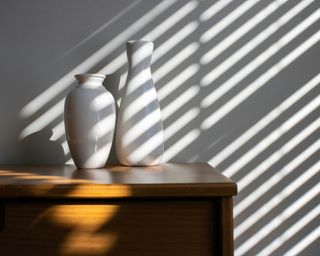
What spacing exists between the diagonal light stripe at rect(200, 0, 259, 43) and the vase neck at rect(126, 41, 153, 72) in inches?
8.7

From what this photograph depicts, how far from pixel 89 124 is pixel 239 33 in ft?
1.84

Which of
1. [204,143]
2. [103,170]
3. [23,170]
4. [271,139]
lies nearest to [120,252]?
[103,170]

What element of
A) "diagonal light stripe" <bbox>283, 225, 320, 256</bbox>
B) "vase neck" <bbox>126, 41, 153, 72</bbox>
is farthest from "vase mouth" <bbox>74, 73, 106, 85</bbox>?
"diagonal light stripe" <bbox>283, 225, 320, 256</bbox>

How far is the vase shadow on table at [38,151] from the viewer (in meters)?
1.23

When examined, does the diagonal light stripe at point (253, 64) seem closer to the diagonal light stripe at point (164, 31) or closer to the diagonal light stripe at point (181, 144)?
the diagonal light stripe at point (181, 144)

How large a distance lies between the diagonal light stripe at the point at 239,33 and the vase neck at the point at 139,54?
211 millimetres

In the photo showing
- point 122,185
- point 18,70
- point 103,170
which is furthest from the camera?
point 18,70

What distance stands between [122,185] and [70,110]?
34 cm

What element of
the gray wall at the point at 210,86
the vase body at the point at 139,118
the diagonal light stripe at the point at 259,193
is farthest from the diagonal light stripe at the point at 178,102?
the diagonal light stripe at the point at 259,193

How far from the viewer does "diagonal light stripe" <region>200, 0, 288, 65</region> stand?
4.12 feet

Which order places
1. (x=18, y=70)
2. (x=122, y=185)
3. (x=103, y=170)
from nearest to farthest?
1. (x=122, y=185)
2. (x=103, y=170)
3. (x=18, y=70)

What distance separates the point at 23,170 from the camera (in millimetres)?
1030

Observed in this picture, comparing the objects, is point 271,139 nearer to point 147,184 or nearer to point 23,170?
point 147,184

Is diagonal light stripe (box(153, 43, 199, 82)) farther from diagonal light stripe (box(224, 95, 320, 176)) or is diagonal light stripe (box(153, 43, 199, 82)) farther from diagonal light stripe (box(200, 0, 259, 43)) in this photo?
diagonal light stripe (box(224, 95, 320, 176))
